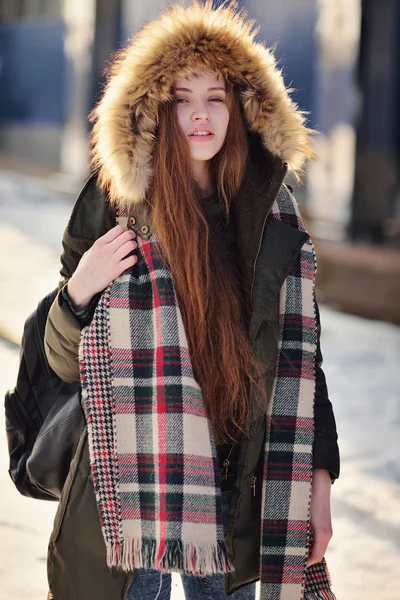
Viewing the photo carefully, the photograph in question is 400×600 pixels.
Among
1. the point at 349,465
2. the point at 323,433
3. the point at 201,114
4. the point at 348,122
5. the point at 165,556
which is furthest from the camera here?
the point at 348,122

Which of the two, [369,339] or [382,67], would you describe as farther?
[382,67]

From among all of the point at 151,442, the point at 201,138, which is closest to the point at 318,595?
the point at 151,442

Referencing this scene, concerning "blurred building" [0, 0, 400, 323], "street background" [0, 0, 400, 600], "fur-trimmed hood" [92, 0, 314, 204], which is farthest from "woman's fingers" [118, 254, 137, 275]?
"blurred building" [0, 0, 400, 323]

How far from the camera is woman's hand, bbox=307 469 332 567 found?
2.15m

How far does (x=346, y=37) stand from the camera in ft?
26.4

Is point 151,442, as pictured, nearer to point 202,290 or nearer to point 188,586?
point 202,290

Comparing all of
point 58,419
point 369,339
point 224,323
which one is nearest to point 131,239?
point 224,323

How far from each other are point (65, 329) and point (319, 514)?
766 millimetres

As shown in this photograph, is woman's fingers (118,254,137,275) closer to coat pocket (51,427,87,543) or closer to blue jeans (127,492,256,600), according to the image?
coat pocket (51,427,87,543)

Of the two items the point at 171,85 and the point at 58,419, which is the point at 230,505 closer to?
the point at 58,419

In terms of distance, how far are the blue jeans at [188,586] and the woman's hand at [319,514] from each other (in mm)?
213

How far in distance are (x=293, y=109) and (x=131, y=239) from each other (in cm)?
55

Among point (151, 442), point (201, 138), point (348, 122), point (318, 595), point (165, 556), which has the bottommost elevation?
point (318, 595)

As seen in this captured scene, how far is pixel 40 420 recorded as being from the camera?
2.25 meters
